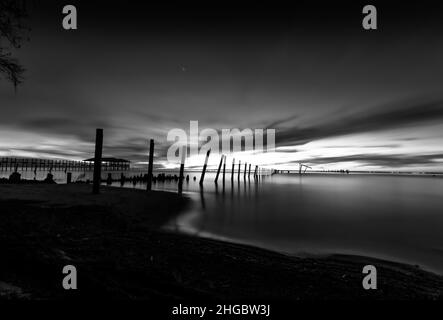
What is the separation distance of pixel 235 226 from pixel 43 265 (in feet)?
26.9

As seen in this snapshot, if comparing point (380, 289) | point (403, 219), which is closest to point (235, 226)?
point (380, 289)

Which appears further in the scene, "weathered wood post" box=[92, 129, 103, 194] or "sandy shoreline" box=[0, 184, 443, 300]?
"weathered wood post" box=[92, 129, 103, 194]

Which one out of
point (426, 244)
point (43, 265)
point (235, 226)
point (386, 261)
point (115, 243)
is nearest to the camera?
point (43, 265)

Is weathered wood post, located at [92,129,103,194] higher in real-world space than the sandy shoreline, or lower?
higher

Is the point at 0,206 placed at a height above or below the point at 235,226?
above

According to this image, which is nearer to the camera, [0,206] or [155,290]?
[155,290]

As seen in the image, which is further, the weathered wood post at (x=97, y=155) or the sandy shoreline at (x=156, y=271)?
the weathered wood post at (x=97, y=155)

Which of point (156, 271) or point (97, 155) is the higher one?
point (97, 155)

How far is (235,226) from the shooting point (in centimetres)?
1071

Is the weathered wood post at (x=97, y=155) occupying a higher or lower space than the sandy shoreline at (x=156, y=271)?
higher

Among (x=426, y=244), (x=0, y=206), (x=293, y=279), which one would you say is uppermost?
(x=0, y=206)

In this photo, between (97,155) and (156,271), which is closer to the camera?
(156,271)
